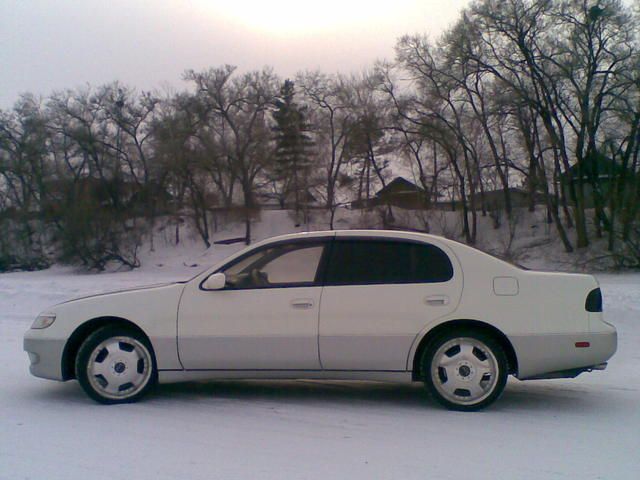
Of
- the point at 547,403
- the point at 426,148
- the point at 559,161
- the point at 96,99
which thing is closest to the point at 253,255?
the point at 547,403

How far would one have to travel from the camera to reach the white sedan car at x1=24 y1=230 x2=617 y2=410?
5594 millimetres

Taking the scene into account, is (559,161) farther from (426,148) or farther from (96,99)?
(96,99)

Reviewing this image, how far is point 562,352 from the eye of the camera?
18.2 ft

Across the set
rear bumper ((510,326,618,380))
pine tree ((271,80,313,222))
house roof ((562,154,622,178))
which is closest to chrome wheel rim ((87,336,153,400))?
rear bumper ((510,326,618,380))

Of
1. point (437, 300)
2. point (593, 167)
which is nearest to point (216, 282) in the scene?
point (437, 300)

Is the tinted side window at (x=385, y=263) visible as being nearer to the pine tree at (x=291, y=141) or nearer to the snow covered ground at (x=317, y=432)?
the snow covered ground at (x=317, y=432)

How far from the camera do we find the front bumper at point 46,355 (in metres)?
5.95

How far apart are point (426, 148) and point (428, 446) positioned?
36740mm

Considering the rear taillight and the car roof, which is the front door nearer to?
the car roof

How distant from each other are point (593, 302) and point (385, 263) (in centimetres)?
186

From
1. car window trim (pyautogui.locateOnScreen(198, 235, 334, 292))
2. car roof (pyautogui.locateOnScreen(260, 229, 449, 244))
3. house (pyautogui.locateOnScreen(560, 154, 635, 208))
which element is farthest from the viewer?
house (pyautogui.locateOnScreen(560, 154, 635, 208))

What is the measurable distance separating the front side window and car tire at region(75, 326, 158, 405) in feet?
3.50

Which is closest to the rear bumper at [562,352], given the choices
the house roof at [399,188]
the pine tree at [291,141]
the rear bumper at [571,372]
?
the rear bumper at [571,372]

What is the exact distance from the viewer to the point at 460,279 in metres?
5.71
